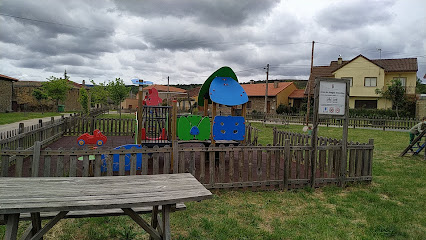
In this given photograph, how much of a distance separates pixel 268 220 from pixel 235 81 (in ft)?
15.2

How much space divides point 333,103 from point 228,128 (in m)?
2.73

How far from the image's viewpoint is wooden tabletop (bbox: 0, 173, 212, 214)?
8.48ft

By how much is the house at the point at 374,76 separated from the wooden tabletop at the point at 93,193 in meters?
33.8

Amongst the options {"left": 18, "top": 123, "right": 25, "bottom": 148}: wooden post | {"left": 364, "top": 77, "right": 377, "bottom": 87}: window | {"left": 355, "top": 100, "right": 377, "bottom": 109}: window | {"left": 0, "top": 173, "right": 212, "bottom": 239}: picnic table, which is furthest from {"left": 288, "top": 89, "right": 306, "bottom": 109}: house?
{"left": 0, "top": 173, "right": 212, "bottom": 239}: picnic table

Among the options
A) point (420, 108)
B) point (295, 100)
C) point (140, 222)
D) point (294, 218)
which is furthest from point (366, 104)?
point (140, 222)

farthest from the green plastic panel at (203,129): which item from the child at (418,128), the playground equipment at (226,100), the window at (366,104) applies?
the window at (366,104)

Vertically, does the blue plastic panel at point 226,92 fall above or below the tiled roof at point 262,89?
below

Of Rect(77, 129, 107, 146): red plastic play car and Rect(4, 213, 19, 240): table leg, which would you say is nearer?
Rect(4, 213, 19, 240): table leg

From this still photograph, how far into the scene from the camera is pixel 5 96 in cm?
3947

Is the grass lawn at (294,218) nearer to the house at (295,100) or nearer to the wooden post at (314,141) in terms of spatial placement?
the wooden post at (314,141)

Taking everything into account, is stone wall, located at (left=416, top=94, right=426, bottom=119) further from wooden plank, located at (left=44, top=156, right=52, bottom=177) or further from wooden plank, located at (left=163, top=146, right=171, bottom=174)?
wooden plank, located at (left=44, top=156, right=52, bottom=177)

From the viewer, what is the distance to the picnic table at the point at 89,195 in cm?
259

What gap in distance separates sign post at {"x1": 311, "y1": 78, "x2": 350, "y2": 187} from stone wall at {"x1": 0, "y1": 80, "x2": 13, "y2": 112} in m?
44.1

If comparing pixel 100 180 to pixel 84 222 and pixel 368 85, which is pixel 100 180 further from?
pixel 368 85
